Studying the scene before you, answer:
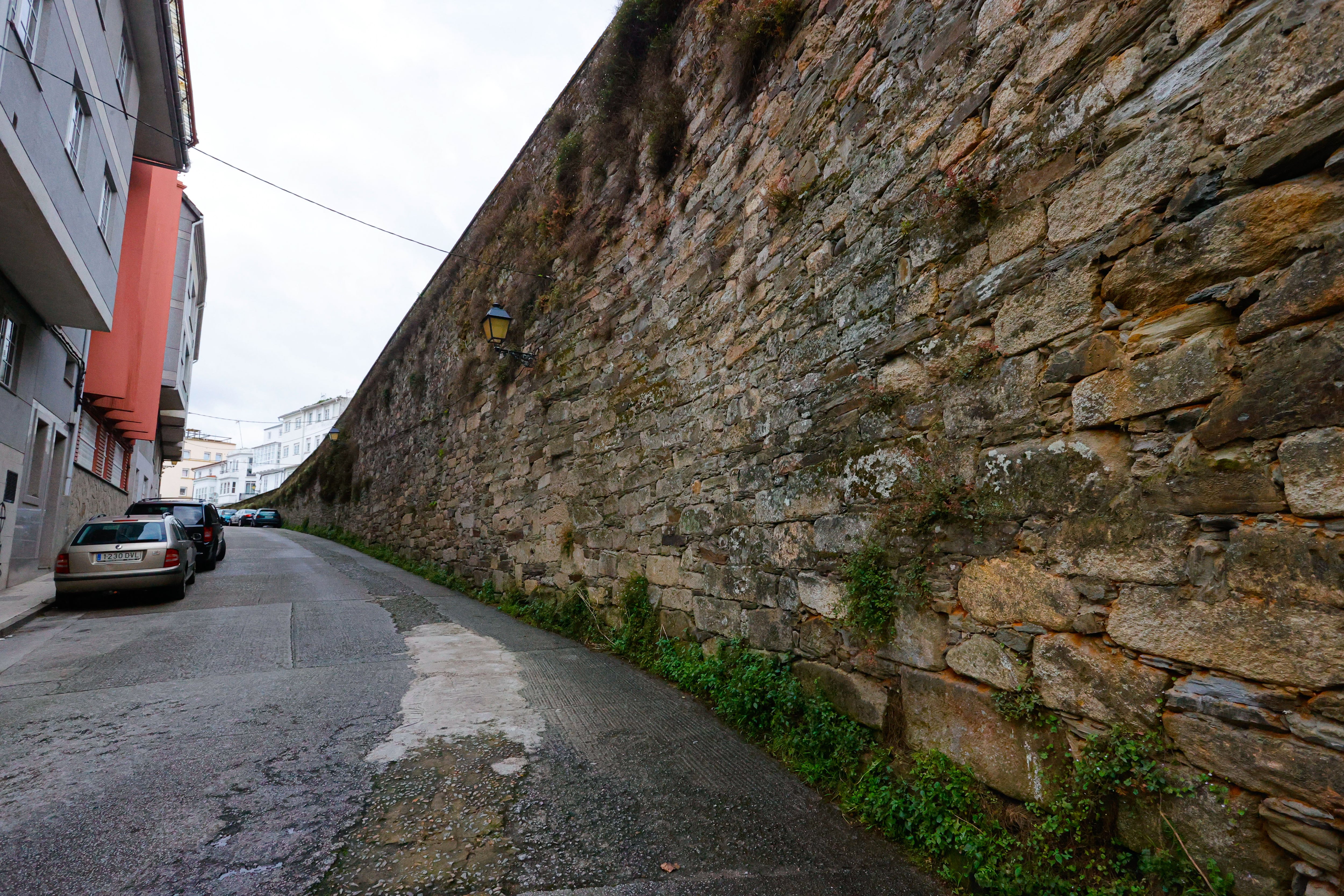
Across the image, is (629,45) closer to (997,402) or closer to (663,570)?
(663,570)

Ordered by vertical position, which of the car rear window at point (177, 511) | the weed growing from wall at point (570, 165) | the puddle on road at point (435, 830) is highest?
the weed growing from wall at point (570, 165)

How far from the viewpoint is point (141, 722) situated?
4305 millimetres

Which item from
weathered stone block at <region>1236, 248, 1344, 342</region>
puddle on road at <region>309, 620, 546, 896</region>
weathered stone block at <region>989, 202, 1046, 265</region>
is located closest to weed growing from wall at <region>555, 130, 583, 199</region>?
puddle on road at <region>309, 620, 546, 896</region>

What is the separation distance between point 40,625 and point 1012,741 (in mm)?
10503

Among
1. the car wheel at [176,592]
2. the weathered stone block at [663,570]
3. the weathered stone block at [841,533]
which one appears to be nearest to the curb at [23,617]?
the car wheel at [176,592]

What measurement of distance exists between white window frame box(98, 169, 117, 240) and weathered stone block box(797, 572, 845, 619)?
13679mm

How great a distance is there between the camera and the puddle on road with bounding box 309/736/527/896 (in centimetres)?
262

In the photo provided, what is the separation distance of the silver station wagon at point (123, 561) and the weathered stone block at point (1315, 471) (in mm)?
11897

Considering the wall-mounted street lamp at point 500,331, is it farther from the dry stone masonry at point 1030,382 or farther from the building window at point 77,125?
the building window at point 77,125

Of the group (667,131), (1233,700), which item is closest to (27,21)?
(667,131)

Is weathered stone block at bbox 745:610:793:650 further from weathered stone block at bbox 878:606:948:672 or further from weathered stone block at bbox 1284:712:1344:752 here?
weathered stone block at bbox 1284:712:1344:752

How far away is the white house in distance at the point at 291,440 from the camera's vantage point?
66.5 metres

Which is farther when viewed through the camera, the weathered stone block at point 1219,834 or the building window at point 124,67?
the building window at point 124,67

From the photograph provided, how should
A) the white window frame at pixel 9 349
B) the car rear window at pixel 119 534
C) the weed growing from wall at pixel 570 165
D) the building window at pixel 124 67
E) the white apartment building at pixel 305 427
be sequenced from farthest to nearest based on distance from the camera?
1. the white apartment building at pixel 305 427
2. the building window at pixel 124 67
3. the white window frame at pixel 9 349
4. the car rear window at pixel 119 534
5. the weed growing from wall at pixel 570 165
